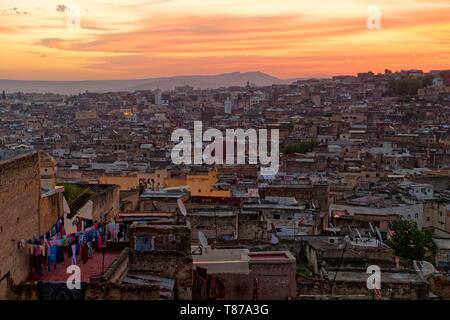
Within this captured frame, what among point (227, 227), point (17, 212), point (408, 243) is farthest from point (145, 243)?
point (408, 243)

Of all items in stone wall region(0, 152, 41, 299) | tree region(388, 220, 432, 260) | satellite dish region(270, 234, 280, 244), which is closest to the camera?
stone wall region(0, 152, 41, 299)

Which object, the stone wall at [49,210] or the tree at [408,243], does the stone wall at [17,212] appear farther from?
the tree at [408,243]

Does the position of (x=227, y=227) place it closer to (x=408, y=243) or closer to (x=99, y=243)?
(x=99, y=243)

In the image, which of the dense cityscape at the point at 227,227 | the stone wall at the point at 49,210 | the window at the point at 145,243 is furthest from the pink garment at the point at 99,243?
Result: the stone wall at the point at 49,210

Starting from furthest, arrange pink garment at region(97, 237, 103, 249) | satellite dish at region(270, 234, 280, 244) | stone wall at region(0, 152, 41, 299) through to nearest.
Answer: satellite dish at region(270, 234, 280, 244) → pink garment at region(97, 237, 103, 249) → stone wall at region(0, 152, 41, 299)

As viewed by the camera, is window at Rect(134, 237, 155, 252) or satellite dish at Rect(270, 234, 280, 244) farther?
satellite dish at Rect(270, 234, 280, 244)

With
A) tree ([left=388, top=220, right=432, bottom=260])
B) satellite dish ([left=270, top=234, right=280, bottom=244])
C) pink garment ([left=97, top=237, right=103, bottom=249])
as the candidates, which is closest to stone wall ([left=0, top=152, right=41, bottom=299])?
pink garment ([left=97, top=237, right=103, bottom=249])

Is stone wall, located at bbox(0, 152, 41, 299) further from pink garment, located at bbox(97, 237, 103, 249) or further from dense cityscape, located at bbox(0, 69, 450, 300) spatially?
pink garment, located at bbox(97, 237, 103, 249)

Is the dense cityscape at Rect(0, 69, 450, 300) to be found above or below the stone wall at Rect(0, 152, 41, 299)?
below
